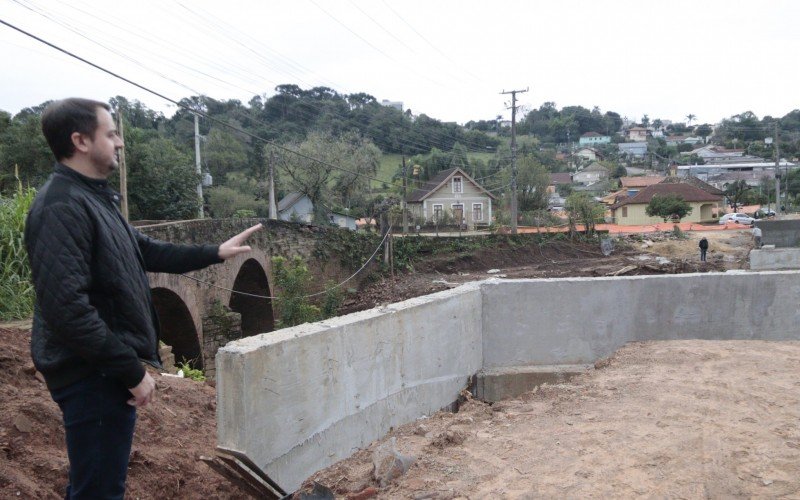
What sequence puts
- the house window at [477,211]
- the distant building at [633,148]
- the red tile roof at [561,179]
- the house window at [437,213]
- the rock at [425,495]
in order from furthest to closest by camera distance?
the distant building at [633,148] < the red tile roof at [561,179] < the house window at [477,211] < the house window at [437,213] < the rock at [425,495]

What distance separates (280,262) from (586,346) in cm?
1227

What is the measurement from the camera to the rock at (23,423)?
3447 mm

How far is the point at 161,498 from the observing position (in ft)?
10.9

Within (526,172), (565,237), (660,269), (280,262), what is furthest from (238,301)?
(526,172)

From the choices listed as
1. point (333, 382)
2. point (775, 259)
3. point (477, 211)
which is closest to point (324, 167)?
point (477, 211)

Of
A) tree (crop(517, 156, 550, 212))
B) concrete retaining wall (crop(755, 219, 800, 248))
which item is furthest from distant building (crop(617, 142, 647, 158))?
concrete retaining wall (crop(755, 219, 800, 248))

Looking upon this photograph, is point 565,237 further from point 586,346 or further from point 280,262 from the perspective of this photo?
point 586,346

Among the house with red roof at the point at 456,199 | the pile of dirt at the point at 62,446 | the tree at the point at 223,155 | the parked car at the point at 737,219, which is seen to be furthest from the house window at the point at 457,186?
the pile of dirt at the point at 62,446

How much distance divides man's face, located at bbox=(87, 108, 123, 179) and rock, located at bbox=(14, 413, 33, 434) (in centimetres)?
193

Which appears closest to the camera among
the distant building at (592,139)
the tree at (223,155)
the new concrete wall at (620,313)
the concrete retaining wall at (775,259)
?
the new concrete wall at (620,313)

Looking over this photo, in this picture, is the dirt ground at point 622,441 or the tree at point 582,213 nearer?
the dirt ground at point 622,441

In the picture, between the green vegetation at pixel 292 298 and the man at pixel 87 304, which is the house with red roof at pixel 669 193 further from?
the man at pixel 87 304

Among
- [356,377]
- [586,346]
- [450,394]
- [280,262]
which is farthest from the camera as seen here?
[280,262]

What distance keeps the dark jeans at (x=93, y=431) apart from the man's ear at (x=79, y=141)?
0.75 meters
